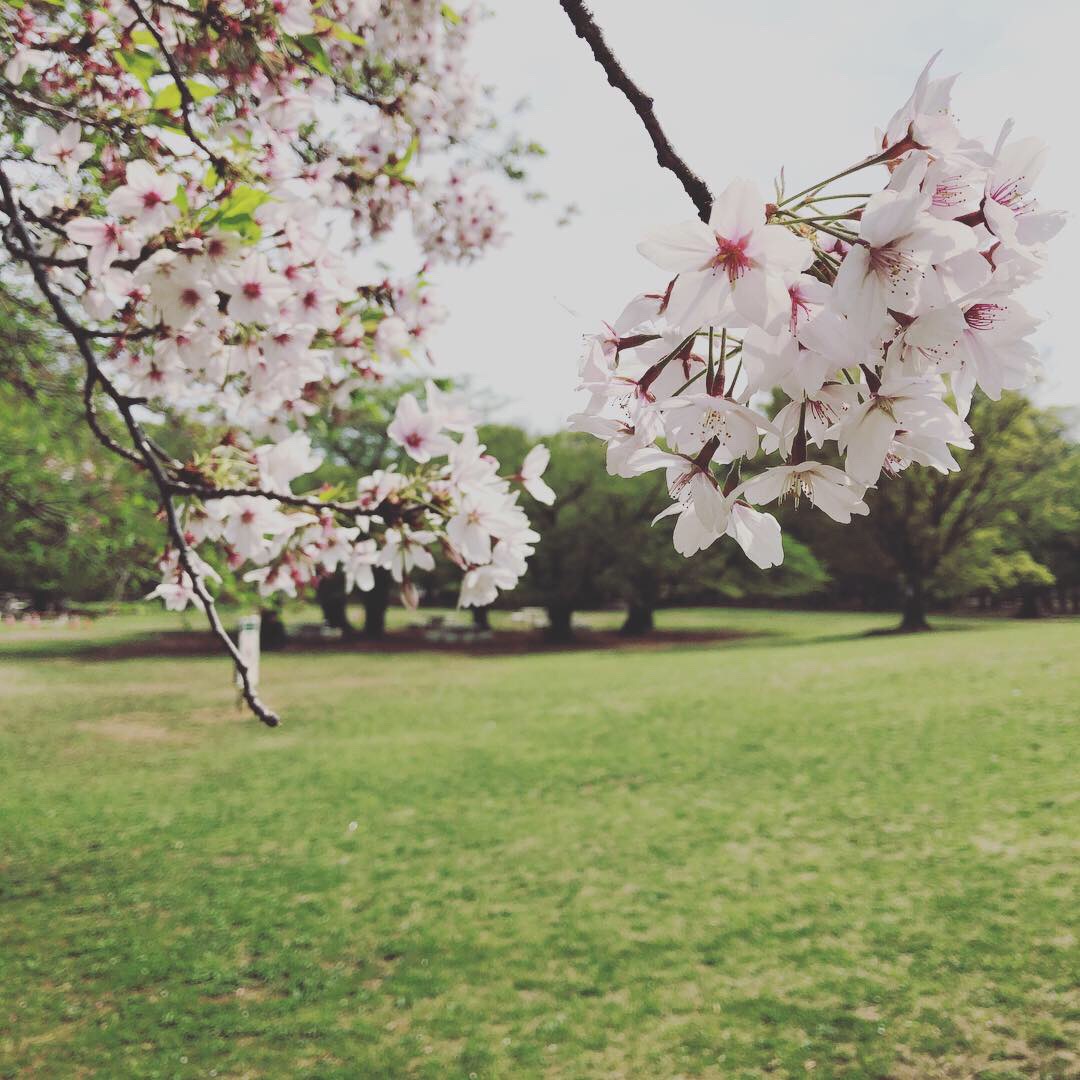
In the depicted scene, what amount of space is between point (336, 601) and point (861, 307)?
24340mm

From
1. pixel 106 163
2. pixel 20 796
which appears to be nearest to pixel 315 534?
pixel 106 163

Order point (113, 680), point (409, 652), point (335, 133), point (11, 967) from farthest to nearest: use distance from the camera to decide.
A: point (409, 652) → point (113, 680) → point (11, 967) → point (335, 133)

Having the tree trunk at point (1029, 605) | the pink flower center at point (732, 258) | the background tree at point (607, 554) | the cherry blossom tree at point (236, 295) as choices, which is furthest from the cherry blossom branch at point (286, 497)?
Answer: the tree trunk at point (1029, 605)

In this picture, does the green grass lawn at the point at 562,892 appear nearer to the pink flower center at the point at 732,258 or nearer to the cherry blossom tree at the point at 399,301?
the cherry blossom tree at the point at 399,301

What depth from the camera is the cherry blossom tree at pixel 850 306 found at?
2.16 ft

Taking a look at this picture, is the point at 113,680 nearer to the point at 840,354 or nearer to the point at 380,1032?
the point at 380,1032

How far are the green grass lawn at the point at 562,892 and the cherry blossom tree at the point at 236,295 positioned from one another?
244 cm

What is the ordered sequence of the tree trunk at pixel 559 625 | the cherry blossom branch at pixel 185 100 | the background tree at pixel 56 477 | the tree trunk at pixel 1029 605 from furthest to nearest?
the tree trunk at pixel 1029 605 → the tree trunk at pixel 559 625 → the background tree at pixel 56 477 → the cherry blossom branch at pixel 185 100

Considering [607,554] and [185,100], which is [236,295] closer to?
[185,100]

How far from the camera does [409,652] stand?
2034 cm

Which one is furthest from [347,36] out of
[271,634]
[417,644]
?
[271,634]

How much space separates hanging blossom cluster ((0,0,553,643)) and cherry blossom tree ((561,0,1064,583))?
1097 millimetres

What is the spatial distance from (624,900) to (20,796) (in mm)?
5928

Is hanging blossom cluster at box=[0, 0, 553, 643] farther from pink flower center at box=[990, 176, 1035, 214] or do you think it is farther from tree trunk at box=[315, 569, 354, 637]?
tree trunk at box=[315, 569, 354, 637]
